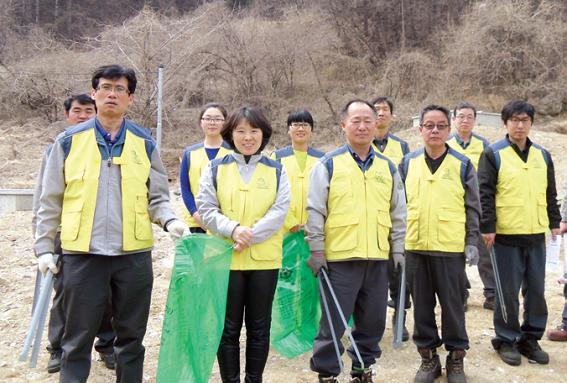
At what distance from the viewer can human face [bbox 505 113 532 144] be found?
369 cm

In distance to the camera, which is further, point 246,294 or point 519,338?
point 519,338

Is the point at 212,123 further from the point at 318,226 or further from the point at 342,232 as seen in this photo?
the point at 342,232

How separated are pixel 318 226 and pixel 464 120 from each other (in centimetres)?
286

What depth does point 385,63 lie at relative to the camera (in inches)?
858

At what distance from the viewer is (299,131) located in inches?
171

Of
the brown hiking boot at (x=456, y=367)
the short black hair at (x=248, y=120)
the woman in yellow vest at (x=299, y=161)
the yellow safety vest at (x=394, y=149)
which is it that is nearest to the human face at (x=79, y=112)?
the short black hair at (x=248, y=120)

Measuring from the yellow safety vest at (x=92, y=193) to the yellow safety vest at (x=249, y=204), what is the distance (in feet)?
1.53

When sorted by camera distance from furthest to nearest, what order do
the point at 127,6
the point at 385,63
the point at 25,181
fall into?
the point at 127,6, the point at 385,63, the point at 25,181

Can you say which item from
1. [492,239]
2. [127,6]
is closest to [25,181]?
[492,239]

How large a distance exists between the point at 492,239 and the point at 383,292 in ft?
3.67

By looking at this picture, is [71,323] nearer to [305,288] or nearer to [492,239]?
[305,288]

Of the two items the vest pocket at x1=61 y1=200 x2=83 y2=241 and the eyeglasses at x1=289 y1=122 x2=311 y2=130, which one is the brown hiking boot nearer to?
the eyeglasses at x1=289 y1=122 x2=311 y2=130

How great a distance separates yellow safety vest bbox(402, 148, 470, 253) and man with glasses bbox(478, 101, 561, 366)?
0.49 meters

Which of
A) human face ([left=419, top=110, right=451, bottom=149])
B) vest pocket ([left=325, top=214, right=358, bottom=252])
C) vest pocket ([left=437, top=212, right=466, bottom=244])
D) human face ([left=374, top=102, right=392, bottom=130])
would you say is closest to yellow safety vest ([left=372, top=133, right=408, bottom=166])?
human face ([left=374, top=102, right=392, bottom=130])
